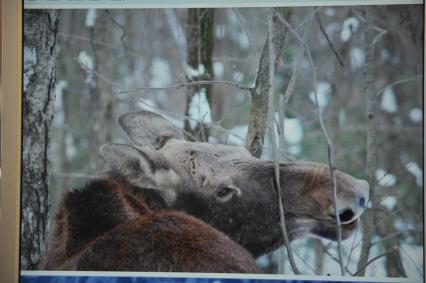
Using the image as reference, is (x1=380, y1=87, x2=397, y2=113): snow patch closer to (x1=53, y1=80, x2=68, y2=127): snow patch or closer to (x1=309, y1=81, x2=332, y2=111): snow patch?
(x1=309, y1=81, x2=332, y2=111): snow patch

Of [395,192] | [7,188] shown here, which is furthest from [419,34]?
[7,188]

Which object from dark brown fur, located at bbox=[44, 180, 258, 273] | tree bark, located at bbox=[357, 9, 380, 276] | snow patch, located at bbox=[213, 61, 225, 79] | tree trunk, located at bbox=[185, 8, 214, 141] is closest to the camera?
dark brown fur, located at bbox=[44, 180, 258, 273]

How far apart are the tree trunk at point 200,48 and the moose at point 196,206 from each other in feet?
0.42

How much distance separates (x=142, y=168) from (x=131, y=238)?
0.41m

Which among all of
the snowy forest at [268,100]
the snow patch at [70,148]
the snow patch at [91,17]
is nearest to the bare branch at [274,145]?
the snowy forest at [268,100]

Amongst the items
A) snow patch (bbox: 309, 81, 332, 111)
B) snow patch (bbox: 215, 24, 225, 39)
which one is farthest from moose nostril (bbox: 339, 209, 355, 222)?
snow patch (bbox: 215, 24, 225, 39)

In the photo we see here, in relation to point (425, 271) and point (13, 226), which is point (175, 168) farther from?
point (425, 271)

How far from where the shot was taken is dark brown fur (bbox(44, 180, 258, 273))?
3482mm

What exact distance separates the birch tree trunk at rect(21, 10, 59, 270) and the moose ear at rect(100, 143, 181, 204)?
36 centimetres

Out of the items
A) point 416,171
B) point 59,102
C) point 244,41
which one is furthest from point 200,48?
point 416,171

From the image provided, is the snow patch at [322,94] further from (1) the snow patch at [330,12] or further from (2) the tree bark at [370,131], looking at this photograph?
(1) the snow patch at [330,12]

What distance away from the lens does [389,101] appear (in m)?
3.86

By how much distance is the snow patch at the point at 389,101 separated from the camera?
12.5 ft

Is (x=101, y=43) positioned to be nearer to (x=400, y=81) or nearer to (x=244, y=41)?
(x=244, y=41)
